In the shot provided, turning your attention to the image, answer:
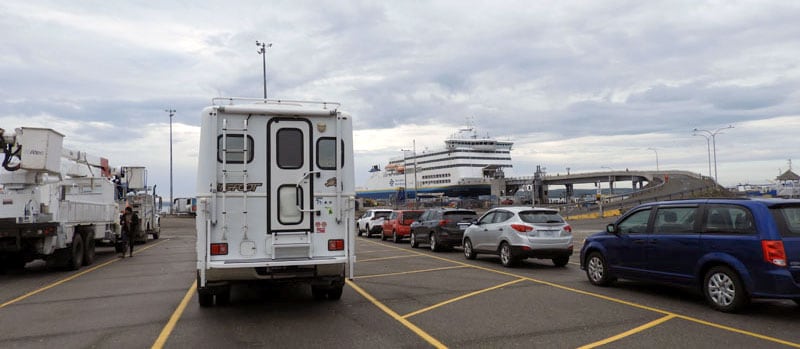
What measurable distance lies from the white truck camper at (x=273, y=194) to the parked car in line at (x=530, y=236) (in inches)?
240

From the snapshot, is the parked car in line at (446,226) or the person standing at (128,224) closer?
the person standing at (128,224)

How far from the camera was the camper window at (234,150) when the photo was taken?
737 cm

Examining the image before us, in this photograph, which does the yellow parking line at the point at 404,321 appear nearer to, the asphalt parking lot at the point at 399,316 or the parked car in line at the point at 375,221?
the asphalt parking lot at the point at 399,316

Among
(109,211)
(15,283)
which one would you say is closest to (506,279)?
(15,283)

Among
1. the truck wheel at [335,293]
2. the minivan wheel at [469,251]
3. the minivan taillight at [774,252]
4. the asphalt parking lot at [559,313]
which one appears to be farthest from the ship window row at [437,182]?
the minivan taillight at [774,252]

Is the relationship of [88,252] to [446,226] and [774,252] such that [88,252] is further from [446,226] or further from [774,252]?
[774,252]

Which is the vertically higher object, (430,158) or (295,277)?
(430,158)

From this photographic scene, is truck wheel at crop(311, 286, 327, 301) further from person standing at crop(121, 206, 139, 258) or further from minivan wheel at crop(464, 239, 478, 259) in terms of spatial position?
person standing at crop(121, 206, 139, 258)

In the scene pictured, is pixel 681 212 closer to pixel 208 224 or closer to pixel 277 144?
pixel 277 144

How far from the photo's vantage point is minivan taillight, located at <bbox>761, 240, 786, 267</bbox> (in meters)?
6.81

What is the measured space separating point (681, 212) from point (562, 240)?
4.56m

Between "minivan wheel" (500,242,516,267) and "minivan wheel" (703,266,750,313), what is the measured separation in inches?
221

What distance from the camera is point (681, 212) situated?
8430mm

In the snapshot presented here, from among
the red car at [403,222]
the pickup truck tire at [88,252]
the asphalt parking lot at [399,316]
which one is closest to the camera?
the asphalt parking lot at [399,316]
